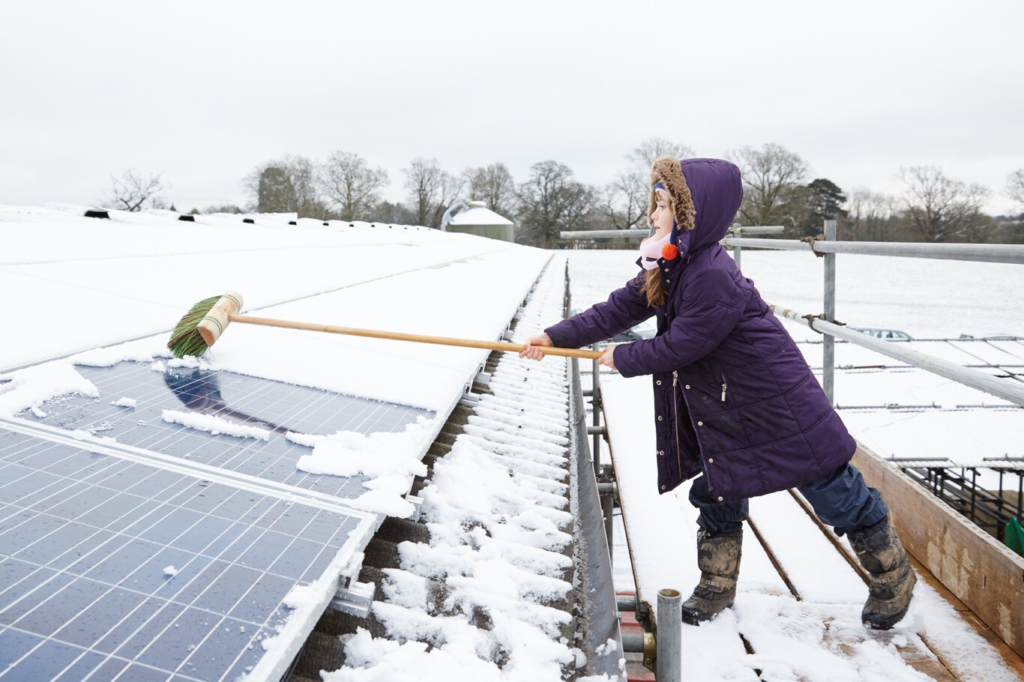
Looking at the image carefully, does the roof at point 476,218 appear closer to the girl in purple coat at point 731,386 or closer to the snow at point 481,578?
the snow at point 481,578

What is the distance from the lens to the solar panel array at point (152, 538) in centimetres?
122

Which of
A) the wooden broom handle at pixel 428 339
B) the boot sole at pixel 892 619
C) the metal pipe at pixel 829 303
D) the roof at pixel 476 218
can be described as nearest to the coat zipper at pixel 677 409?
the wooden broom handle at pixel 428 339

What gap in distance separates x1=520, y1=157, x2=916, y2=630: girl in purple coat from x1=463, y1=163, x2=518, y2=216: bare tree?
6104 cm

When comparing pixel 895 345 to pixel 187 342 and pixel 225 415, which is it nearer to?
pixel 225 415

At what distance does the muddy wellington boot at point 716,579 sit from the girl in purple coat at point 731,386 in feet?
0.93

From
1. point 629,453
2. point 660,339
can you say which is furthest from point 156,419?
point 629,453

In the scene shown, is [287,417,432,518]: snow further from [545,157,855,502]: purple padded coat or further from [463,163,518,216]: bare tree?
[463,163,518,216]: bare tree

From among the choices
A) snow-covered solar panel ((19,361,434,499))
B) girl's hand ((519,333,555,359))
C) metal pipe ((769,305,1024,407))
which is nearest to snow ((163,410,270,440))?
snow-covered solar panel ((19,361,434,499))

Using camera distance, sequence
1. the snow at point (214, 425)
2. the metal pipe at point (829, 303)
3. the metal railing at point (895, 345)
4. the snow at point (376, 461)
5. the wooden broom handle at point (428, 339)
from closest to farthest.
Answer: the snow at point (376, 461) < the snow at point (214, 425) < the metal railing at point (895, 345) < the wooden broom handle at point (428, 339) < the metal pipe at point (829, 303)

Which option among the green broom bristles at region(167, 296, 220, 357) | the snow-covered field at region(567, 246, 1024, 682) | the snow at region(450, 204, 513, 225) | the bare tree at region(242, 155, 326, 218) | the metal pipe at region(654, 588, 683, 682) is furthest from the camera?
the bare tree at region(242, 155, 326, 218)

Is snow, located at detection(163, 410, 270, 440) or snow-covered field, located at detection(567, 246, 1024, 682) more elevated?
snow, located at detection(163, 410, 270, 440)

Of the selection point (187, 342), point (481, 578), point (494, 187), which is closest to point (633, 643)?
point (481, 578)

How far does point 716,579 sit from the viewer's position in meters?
2.79

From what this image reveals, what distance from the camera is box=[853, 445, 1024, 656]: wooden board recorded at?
253 cm
